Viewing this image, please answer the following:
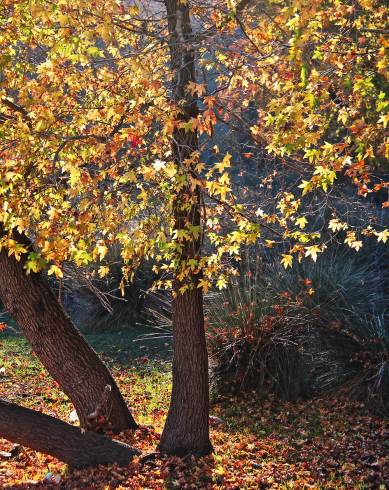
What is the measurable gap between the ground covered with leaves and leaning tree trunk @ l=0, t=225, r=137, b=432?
16.2 inches

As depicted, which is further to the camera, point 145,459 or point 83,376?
point 83,376

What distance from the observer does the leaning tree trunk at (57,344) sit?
6.25 metres

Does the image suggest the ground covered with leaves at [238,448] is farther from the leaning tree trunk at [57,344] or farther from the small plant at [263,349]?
the leaning tree trunk at [57,344]

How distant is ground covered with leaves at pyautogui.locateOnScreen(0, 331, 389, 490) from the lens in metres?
5.84

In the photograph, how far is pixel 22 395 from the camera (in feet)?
29.3

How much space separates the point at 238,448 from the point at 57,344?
6.67ft

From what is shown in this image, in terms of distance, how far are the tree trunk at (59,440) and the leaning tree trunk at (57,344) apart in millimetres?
479

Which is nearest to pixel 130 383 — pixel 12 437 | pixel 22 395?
pixel 22 395

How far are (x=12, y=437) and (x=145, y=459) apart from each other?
112 centimetres

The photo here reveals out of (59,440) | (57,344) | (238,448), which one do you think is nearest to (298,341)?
(238,448)

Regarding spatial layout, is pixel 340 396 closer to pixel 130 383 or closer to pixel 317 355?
pixel 317 355

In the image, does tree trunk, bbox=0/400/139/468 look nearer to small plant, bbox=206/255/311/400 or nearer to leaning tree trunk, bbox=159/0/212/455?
leaning tree trunk, bbox=159/0/212/455

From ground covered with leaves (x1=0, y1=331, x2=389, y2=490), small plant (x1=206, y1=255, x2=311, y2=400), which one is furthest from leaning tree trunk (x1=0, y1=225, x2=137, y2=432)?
small plant (x1=206, y1=255, x2=311, y2=400)

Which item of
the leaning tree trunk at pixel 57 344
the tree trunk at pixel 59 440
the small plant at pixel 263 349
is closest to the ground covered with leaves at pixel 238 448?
the tree trunk at pixel 59 440
